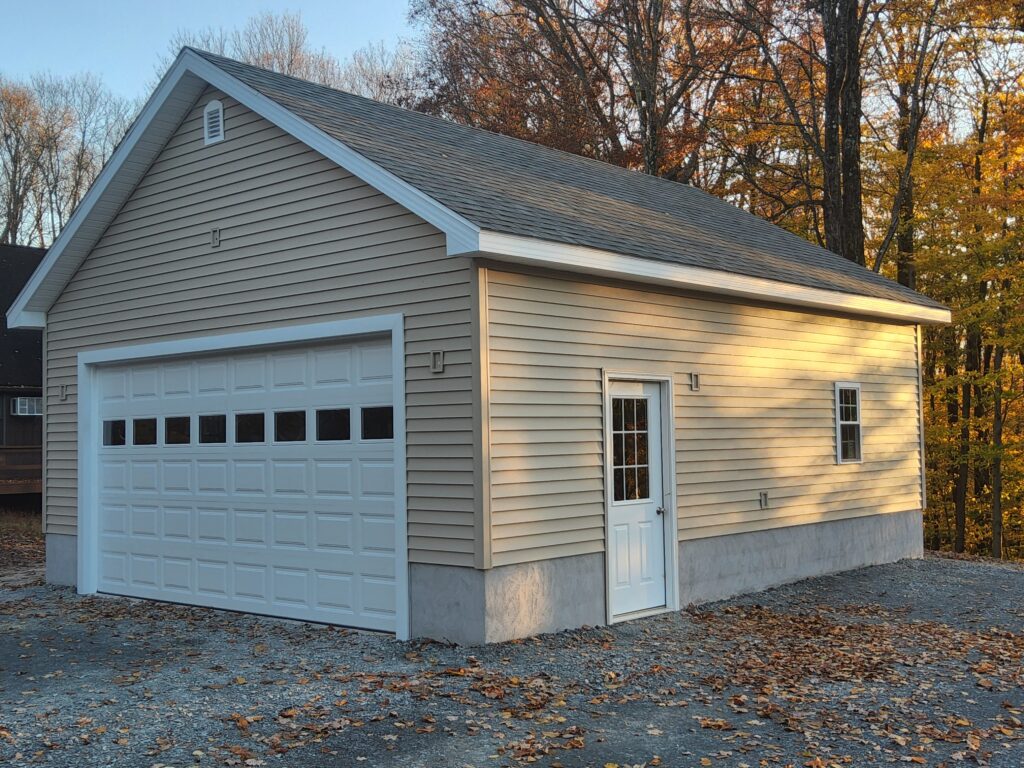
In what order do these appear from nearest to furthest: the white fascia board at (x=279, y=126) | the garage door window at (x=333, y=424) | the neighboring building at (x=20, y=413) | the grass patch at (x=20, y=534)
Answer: the white fascia board at (x=279, y=126) → the garage door window at (x=333, y=424) → the grass patch at (x=20, y=534) → the neighboring building at (x=20, y=413)

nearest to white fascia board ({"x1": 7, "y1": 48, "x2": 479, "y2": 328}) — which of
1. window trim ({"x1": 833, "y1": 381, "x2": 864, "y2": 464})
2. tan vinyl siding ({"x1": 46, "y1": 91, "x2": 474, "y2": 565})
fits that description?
tan vinyl siding ({"x1": 46, "y1": 91, "x2": 474, "y2": 565})

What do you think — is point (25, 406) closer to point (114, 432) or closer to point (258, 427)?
point (114, 432)

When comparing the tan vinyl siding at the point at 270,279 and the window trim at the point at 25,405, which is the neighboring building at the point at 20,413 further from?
the tan vinyl siding at the point at 270,279

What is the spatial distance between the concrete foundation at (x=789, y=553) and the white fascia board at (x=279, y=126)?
4.26 meters

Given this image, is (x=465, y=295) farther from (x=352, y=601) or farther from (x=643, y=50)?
(x=643, y=50)

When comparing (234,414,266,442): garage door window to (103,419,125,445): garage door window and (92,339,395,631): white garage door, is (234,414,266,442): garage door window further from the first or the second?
(103,419,125,445): garage door window

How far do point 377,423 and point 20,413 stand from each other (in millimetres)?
15956

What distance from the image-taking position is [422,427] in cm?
891

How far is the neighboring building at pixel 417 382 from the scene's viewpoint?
28.9 feet

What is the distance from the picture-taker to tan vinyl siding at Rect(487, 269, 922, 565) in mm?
8875

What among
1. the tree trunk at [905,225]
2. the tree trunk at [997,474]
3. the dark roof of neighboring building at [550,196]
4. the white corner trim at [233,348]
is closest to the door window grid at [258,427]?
the white corner trim at [233,348]

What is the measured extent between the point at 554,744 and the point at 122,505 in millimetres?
7349

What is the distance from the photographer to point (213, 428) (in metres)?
10.9

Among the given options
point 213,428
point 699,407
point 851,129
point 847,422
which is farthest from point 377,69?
point 699,407
